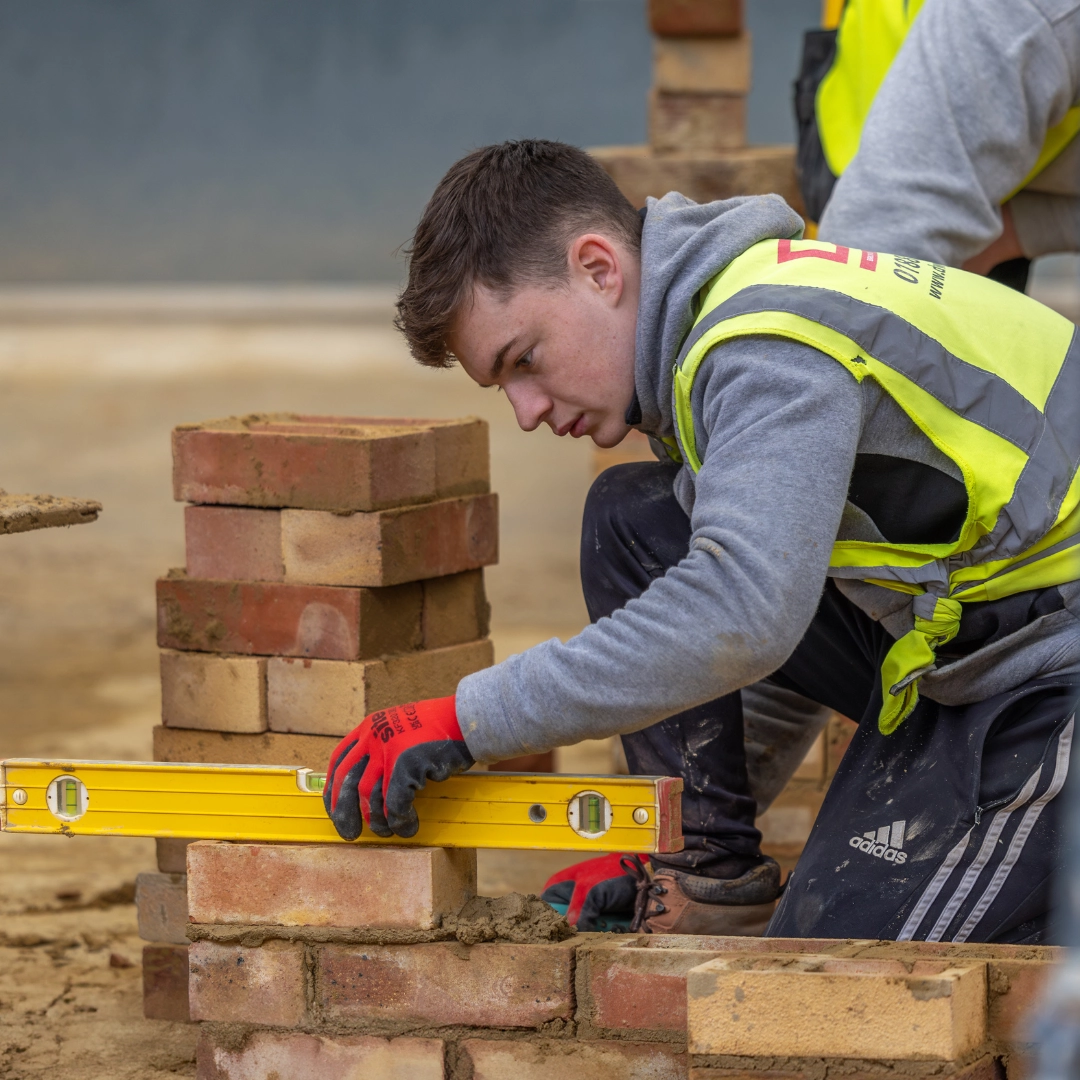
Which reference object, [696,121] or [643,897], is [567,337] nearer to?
[643,897]

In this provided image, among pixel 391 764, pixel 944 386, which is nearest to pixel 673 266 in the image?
pixel 944 386

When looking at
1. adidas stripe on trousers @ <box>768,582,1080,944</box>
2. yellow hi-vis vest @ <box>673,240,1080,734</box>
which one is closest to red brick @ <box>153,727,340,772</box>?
adidas stripe on trousers @ <box>768,582,1080,944</box>

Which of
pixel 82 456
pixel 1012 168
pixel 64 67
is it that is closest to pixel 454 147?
pixel 64 67

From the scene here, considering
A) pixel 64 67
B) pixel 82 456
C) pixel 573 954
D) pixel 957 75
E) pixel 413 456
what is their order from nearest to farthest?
1. pixel 573 954
2. pixel 413 456
3. pixel 957 75
4. pixel 82 456
5. pixel 64 67

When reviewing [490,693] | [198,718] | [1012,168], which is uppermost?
[1012,168]

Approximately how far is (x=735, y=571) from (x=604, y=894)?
→ 91cm

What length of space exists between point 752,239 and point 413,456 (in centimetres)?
84

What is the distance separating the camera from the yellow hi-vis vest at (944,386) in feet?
5.93

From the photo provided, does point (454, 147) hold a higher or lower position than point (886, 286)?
higher

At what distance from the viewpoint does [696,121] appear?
5871mm

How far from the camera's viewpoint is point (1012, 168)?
114 inches

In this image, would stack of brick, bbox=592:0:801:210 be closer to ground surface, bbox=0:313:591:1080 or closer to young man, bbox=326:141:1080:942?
ground surface, bbox=0:313:591:1080

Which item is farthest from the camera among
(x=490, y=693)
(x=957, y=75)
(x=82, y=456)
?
(x=82, y=456)

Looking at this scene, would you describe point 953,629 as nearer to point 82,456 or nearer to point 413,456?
point 413,456
